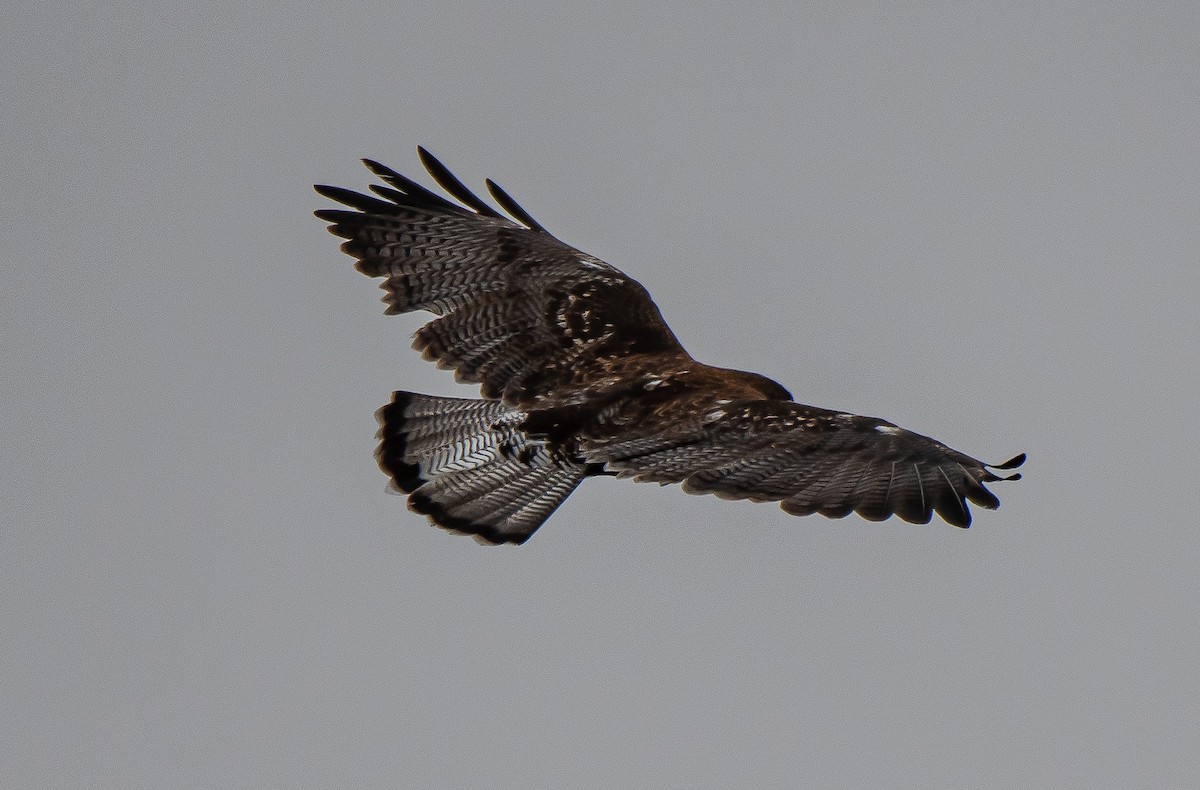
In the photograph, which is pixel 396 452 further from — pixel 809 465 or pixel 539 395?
pixel 809 465

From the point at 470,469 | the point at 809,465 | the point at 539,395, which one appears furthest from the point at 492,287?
the point at 809,465

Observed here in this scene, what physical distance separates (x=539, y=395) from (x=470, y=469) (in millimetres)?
650

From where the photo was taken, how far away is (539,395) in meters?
10.2

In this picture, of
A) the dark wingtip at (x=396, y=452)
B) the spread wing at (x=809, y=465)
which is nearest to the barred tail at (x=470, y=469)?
the dark wingtip at (x=396, y=452)

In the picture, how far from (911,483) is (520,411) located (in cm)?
237

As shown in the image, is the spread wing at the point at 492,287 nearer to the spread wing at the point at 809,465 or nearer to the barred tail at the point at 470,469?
the barred tail at the point at 470,469

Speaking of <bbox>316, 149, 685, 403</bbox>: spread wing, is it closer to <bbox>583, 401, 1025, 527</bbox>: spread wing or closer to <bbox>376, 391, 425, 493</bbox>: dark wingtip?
<bbox>376, 391, 425, 493</bbox>: dark wingtip

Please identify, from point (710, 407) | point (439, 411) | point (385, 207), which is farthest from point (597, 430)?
point (385, 207)

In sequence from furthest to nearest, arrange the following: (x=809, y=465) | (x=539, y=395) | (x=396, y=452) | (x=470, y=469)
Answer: (x=396, y=452) < (x=470, y=469) < (x=539, y=395) < (x=809, y=465)

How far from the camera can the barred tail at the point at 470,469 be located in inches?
410

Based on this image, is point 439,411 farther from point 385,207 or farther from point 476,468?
point 385,207

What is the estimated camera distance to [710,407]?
920 cm

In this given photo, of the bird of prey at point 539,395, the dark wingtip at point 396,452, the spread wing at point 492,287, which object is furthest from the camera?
the dark wingtip at point 396,452

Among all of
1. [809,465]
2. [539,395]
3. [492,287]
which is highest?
[492,287]
